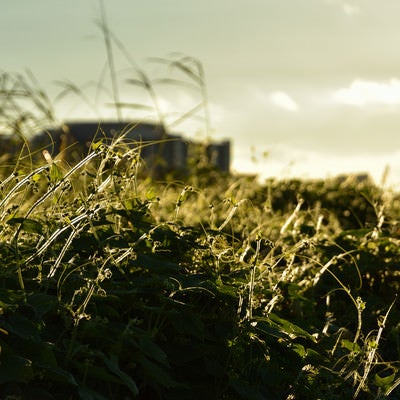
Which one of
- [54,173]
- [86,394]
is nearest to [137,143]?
[54,173]

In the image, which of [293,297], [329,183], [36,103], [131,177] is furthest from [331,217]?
[131,177]

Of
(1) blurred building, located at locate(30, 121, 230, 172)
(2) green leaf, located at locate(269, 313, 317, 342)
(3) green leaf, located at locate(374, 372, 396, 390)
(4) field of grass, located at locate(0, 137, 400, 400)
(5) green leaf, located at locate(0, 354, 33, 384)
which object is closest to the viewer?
(5) green leaf, located at locate(0, 354, 33, 384)

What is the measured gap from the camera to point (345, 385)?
10.5 feet

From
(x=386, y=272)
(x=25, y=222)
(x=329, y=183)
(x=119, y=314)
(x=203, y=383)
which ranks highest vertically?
(x=25, y=222)

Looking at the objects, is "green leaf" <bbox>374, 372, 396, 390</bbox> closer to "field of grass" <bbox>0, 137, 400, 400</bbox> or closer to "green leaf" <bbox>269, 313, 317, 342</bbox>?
"field of grass" <bbox>0, 137, 400, 400</bbox>

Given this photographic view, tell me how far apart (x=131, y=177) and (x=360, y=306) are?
99 cm

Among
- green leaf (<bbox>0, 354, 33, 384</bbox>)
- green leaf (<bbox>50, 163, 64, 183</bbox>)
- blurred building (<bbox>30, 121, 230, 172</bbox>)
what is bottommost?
blurred building (<bbox>30, 121, 230, 172</bbox>)

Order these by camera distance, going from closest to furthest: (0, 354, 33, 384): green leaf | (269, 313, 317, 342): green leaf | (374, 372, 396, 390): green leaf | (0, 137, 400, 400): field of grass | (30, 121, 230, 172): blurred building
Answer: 1. (0, 354, 33, 384): green leaf
2. (0, 137, 400, 400): field of grass
3. (269, 313, 317, 342): green leaf
4. (374, 372, 396, 390): green leaf
5. (30, 121, 230, 172): blurred building

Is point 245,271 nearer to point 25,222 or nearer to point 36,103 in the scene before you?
point 25,222

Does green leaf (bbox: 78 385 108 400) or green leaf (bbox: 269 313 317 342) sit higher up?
green leaf (bbox: 78 385 108 400)

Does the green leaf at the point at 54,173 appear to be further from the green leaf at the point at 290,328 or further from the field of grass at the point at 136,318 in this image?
the green leaf at the point at 290,328

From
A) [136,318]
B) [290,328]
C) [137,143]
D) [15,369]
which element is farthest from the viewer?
[137,143]

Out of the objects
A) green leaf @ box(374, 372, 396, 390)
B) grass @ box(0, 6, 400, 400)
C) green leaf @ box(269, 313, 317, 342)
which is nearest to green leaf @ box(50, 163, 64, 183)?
grass @ box(0, 6, 400, 400)

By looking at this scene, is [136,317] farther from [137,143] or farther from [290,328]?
[137,143]
